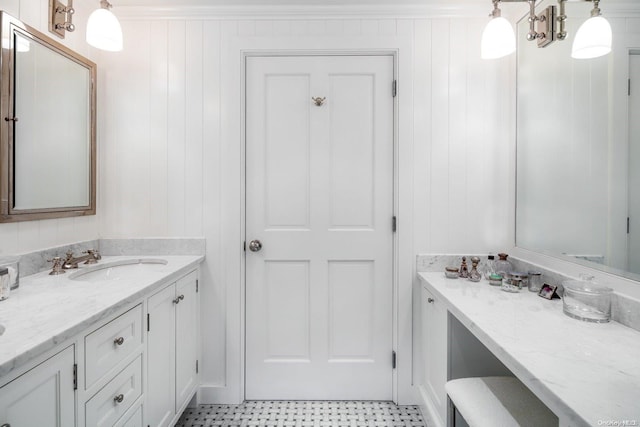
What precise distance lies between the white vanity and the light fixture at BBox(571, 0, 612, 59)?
2059 mm

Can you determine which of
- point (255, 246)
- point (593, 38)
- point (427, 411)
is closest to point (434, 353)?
point (427, 411)

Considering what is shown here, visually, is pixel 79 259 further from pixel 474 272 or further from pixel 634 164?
pixel 634 164

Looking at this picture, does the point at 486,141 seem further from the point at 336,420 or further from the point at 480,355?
the point at 336,420

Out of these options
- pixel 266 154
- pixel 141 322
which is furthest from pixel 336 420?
pixel 266 154

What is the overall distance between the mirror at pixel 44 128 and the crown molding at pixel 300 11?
0.48 m

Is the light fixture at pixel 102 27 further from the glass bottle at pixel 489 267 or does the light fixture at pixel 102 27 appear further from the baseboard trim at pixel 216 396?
the glass bottle at pixel 489 267

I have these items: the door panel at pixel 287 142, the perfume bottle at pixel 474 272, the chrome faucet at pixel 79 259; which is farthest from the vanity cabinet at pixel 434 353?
the chrome faucet at pixel 79 259

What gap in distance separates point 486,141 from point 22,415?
88.9 inches

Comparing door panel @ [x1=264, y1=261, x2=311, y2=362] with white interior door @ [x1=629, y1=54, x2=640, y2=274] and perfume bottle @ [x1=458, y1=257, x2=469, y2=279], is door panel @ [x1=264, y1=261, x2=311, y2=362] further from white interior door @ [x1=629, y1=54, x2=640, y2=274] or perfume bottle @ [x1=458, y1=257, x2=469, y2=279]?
white interior door @ [x1=629, y1=54, x2=640, y2=274]

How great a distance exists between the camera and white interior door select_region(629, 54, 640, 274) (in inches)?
42.6

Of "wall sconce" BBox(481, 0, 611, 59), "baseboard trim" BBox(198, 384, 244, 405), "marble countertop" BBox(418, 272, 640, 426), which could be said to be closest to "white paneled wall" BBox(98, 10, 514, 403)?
"baseboard trim" BBox(198, 384, 244, 405)

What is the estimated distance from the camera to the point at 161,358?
56.1 inches

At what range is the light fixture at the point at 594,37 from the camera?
3.90 feet

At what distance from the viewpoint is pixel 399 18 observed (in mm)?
1838
